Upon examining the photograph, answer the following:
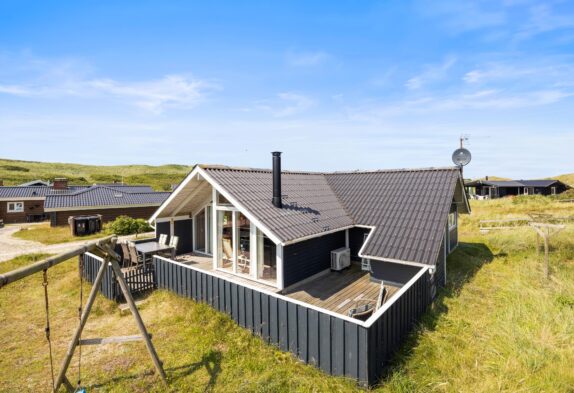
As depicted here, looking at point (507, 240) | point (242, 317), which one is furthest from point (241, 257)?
point (507, 240)

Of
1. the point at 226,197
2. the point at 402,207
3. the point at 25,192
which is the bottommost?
the point at 402,207

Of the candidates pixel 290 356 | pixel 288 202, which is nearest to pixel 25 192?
pixel 288 202

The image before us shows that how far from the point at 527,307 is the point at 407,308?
3365 mm

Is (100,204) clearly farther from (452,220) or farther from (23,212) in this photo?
(452,220)

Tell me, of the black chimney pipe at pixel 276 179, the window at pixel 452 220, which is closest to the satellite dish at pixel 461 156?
the window at pixel 452 220

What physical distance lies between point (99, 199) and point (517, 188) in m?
66.2

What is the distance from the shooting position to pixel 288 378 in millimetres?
5461

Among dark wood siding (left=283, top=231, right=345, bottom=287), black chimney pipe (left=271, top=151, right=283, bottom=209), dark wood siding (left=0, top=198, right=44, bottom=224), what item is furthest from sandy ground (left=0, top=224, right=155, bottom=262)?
dark wood siding (left=283, top=231, right=345, bottom=287)

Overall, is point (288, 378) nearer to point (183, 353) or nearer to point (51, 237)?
point (183, 353)

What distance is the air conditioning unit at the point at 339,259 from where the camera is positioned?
10.8 metres

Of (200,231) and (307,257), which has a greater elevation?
(200,231)

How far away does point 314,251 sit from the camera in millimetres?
10289

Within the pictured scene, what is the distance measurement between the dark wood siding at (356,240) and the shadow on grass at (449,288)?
130 inches

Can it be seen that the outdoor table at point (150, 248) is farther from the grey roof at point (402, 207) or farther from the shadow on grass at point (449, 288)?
the shadow on grass at point (449, 288)
